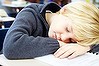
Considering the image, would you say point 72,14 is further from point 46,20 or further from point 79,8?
point 46,20

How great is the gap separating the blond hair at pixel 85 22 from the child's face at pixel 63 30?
3 centimetres

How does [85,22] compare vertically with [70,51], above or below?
above

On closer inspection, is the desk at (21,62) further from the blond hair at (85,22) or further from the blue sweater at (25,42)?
the blond hair at (85,22)

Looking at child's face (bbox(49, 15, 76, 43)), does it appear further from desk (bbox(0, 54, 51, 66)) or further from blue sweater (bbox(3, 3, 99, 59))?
desk (bbox(0, 54, 51, 66))

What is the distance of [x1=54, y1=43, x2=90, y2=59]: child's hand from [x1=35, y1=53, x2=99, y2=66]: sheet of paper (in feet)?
0.07

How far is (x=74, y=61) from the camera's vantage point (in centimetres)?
83

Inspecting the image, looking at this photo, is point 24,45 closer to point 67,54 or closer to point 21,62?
point 21,62

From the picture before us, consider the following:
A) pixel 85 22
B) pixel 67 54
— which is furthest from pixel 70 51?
pixel 85 22

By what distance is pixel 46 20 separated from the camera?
1.14m

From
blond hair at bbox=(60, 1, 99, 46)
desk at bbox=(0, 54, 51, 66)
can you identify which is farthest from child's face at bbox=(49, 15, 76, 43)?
desk at bbox=(0, 54, 51, 66)

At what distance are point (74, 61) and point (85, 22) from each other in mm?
179

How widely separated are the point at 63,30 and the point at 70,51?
0.39 ft

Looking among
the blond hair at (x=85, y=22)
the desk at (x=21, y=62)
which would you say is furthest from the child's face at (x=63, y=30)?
the desk at (x=21, y=62)

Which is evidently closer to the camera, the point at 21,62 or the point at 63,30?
the point at 21,62
